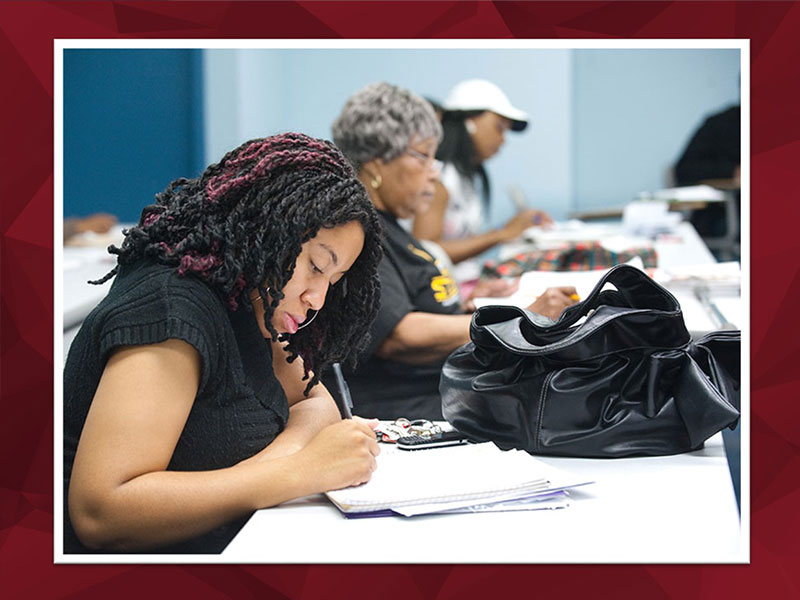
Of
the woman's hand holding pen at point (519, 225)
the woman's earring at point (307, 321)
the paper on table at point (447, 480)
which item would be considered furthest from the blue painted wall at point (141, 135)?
the paper on table at point (447, 480)

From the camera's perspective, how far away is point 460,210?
4.70 m

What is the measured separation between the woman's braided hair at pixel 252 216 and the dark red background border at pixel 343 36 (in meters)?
0.20

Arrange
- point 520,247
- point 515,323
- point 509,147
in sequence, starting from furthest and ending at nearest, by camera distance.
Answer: point 509,147, point 520,247, point 515,323

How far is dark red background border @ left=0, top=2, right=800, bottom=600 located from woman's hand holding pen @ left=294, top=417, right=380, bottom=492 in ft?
0.47

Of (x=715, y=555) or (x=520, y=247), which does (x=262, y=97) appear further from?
(x=715, y=555)

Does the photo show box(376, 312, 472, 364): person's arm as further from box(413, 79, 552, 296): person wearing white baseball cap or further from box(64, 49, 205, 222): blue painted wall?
box(64, 49, 205, 222): blue painted wall

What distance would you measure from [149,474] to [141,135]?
4.71 meters

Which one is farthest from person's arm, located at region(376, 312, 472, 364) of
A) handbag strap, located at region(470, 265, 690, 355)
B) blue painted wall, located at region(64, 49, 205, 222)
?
blue painted wall, located at region(64, 49, 205, 222)

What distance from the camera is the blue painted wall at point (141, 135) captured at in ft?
16.7

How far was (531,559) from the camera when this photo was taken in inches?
51.3

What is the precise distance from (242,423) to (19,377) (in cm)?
35

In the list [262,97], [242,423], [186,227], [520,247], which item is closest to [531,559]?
[242,423]

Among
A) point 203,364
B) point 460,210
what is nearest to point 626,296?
point 203,364

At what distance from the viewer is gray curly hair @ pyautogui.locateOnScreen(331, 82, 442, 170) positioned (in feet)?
8.92
